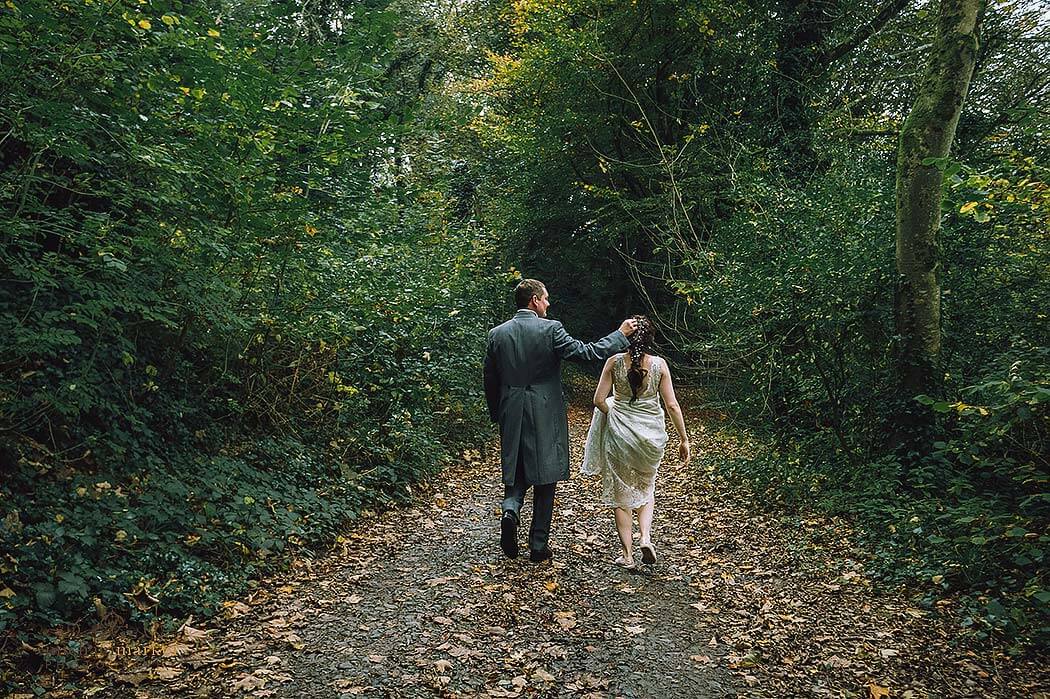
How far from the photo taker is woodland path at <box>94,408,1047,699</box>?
4.12m

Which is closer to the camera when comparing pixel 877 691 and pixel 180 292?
pixel 877 691

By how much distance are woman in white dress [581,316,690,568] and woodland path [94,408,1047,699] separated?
0.50 m

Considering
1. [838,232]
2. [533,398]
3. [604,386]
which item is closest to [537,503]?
[533,398]

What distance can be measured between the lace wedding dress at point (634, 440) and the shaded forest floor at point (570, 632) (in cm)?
72

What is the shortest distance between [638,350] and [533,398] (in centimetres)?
104

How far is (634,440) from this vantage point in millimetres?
6375

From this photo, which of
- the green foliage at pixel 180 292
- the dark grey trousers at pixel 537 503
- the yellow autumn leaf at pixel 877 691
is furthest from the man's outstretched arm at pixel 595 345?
the yellow autumn leaf at pixel 877 691

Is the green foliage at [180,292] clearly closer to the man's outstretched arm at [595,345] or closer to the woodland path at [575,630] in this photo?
the woodland path at [575,630]

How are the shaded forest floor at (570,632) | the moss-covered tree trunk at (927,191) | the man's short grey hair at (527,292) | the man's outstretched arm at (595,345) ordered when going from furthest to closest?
the moss-covered tree trunk at (927,191), the man's short grey hair at (527,292), the man's outstretched arm at (595,345), the shaded forest floor at (570,632)

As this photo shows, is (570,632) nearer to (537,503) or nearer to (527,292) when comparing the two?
(537,503)

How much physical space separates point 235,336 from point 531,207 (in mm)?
16884

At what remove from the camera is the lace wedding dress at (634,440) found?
6358 millimetres

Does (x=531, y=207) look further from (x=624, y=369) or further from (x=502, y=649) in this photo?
(x=502, y=649)

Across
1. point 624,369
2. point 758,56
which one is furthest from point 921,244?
point 758,56
